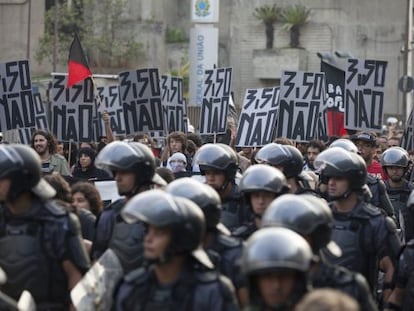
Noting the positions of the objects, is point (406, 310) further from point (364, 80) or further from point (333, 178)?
point (364, 80)

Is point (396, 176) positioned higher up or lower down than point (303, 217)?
lower down

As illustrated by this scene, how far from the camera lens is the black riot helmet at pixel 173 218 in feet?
20.2

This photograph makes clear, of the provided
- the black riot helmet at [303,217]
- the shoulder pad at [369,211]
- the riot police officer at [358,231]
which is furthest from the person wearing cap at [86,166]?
the black riot helmet at [303,217]

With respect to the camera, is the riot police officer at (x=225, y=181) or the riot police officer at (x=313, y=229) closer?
the riot police officer at (x=313, y=229)

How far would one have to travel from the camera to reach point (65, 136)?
1588cm

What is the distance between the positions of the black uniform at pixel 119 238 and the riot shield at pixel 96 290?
0.96 metres

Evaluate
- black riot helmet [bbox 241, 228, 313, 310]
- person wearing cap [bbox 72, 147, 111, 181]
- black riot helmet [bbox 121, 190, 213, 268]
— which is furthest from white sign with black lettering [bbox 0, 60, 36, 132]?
black riot helmet [bbox 241, 228, 313, 310]

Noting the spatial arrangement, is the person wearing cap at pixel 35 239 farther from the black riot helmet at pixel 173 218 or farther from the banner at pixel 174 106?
the banner at pixel 174 106

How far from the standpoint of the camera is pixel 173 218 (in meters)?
6.18

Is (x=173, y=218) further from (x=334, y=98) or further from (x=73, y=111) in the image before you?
(x=334, y=98)

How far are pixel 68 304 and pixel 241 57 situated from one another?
4883cm

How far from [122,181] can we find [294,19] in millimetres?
45526

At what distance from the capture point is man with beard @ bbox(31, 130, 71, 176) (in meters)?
14.0

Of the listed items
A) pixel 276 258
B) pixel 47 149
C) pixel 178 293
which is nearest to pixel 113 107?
pixel 47 149
